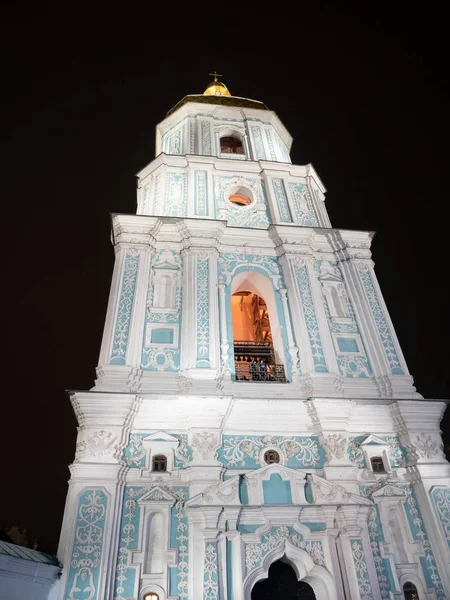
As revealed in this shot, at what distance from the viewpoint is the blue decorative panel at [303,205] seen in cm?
1450

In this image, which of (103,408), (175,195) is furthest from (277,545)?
(175,195)

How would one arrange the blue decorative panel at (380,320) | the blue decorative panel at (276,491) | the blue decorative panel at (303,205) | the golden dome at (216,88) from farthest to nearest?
1. the golden dome at (216,88)
2. the blue decorative panel at (303,205)
3. the blue decorative panel at (380,320)
4. the blue decorative panel at (276,491)

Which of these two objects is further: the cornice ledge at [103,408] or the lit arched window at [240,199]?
the lit arched window at [240,199]

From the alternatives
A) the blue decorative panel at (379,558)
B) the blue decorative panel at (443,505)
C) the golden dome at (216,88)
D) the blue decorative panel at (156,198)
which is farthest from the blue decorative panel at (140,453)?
the golden dome at (216,88)

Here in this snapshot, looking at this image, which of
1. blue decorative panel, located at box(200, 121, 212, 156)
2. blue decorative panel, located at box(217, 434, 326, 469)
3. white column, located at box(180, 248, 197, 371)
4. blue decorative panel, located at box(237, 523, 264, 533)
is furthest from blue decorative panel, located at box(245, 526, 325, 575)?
blue decorative panel, located at box(200, 121, 212, 156)

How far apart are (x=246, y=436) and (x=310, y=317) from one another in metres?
3.48

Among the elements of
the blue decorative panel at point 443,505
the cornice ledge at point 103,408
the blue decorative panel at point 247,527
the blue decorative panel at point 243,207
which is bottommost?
the blue decorative panel at point 247,527

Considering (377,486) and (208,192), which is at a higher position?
(208,192)

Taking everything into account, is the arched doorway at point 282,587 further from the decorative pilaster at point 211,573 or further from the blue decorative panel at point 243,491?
the blue decorative panel at point 243,491

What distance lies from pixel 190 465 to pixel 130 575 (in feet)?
6.48

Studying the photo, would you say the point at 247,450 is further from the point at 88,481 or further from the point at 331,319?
the point at 331,319

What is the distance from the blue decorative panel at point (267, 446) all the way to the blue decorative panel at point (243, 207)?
6.41 meters

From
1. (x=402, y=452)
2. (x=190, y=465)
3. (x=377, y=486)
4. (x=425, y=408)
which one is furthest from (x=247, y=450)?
(x=425, y=408)

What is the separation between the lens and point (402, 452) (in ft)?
32.0
